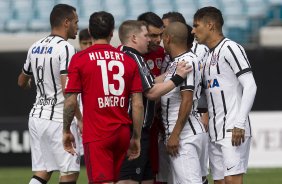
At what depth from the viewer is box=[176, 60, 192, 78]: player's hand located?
8414 mm

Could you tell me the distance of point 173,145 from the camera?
8.55m

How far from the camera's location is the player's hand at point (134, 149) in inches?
321

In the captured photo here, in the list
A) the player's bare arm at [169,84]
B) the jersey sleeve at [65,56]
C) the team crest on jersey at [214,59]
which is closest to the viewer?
the player's bare arm at [169,84]

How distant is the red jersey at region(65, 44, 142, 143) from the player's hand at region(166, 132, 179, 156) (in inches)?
26.3

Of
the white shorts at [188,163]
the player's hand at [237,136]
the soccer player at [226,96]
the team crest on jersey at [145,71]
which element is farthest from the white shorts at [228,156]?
the team crest on jersey at [145,71]

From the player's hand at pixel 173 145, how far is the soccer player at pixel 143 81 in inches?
8.0

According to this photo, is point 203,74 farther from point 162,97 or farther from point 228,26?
point 228,26

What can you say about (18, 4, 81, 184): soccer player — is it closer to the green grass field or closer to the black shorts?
the black shorts

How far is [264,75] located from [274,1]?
3.52m

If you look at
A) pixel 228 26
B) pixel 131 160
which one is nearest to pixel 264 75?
pixel 228 26

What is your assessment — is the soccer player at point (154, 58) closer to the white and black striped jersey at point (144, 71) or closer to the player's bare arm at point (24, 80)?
the white and black striped jersey at point (144, 71)

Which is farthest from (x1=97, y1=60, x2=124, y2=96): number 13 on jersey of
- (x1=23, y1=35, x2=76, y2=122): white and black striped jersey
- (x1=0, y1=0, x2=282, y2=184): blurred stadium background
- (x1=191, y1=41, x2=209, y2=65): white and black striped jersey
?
(x1=0, y1=0, x2=282, y2=184): blurred stadium background

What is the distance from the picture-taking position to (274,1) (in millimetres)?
19109

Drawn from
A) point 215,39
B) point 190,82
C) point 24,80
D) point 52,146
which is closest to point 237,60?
point 215,39
